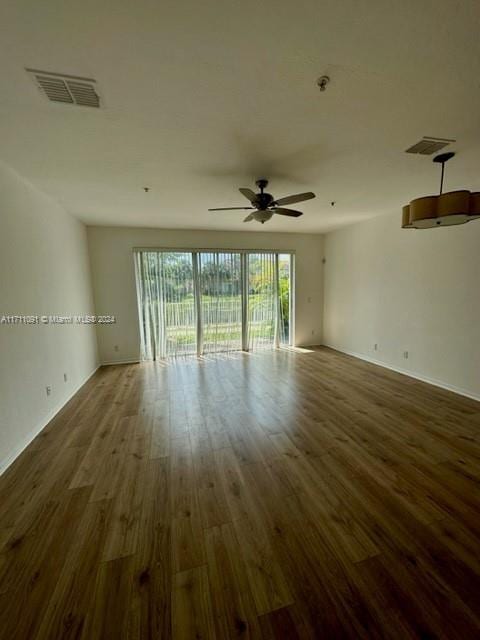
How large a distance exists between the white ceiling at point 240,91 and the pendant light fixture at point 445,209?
49cm

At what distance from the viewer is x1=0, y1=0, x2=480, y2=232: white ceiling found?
1159 millimetres

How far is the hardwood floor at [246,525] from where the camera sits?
1200 millimetres

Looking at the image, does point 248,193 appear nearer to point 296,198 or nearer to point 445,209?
point 296,198

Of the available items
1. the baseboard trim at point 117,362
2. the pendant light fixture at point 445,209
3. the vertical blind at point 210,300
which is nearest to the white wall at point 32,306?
the baseboard trim at point 117,362

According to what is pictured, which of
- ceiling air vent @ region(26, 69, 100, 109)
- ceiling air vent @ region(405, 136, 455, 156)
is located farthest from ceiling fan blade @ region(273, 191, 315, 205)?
ceiling air vent @ region(26, 69, 100, 109)

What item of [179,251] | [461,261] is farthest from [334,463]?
[179,251]

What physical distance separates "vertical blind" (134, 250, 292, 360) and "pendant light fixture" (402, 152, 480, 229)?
3.82 meters

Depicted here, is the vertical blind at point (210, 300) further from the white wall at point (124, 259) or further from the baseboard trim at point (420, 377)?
the baseboard trim at point (420, 377)

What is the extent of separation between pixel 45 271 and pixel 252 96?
2958 mm

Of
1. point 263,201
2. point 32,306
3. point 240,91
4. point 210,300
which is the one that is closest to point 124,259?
point 210,300

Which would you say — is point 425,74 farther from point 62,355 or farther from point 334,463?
point 62,355

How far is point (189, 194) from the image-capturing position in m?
3.35

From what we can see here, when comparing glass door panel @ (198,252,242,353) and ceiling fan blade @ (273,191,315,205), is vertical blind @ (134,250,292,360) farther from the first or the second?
ceiling fan blade @ (273,191,315,205)

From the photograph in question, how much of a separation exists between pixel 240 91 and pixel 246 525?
266 cm
